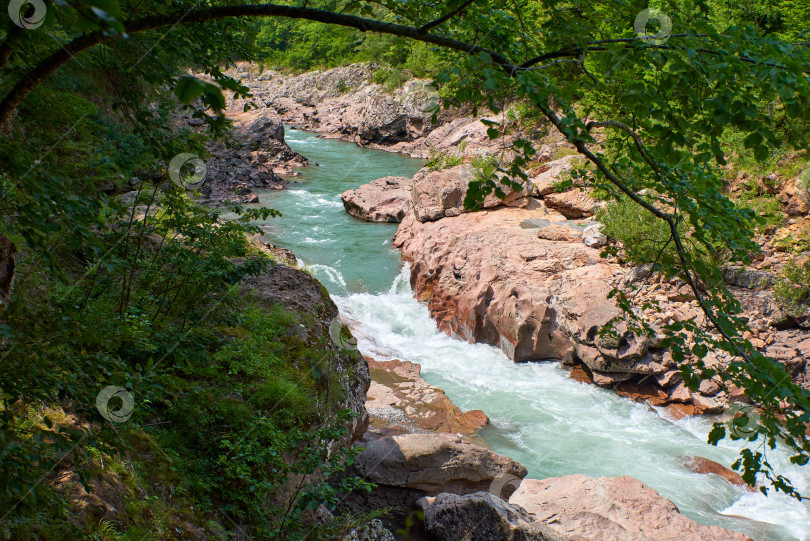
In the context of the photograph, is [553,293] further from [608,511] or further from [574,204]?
[608,511]

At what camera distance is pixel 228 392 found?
440 centimetres

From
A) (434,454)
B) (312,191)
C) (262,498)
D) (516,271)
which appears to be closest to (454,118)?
(312,191)

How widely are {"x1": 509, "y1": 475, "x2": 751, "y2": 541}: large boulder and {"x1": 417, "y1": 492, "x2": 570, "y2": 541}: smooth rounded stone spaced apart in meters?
0.55

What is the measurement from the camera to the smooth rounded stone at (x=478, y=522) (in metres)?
4.78

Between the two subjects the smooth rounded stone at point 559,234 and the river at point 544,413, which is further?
the smooth rounded stone at point 559,234

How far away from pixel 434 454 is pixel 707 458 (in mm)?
4501

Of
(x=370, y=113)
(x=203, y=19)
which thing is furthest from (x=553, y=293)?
(x=370, y=113)

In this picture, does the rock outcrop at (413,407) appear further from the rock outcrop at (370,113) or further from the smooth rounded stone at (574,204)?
the rock outcrop at (370,113)

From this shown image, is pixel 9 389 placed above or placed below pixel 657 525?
above

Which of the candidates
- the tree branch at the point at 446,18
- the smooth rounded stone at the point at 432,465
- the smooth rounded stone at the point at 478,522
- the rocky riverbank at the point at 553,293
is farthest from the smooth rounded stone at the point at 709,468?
the tree branch at the point at 446,18

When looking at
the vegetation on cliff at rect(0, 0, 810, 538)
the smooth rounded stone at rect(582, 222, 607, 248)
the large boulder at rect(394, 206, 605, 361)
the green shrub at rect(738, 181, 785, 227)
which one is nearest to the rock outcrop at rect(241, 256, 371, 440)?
the vegetation on cliff at rect(0, 0, 810, 538)

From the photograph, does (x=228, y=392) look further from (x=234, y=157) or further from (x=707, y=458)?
(x=234, y=157)

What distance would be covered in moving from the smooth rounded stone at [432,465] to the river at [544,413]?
1.67 m

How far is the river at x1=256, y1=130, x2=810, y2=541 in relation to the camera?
7086 mm
